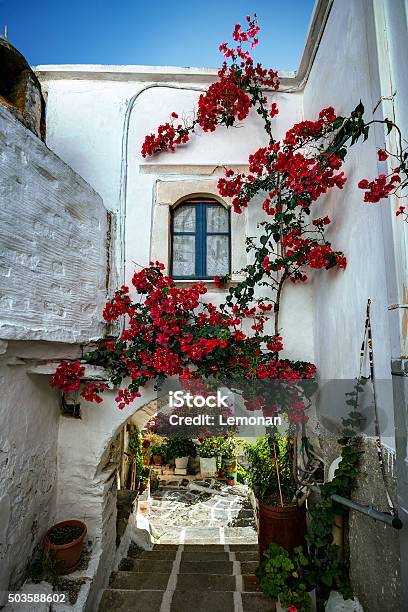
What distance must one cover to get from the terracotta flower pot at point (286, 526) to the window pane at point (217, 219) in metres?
3.08

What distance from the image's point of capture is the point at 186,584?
14.1 feet

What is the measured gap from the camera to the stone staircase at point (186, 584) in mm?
3891

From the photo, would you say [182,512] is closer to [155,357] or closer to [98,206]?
[155,357]

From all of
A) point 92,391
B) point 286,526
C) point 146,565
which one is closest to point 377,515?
point 286,526

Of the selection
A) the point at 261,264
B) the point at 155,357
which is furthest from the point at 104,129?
the point at 155,357

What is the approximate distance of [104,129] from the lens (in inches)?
191

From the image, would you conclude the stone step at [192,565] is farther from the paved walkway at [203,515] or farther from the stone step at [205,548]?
the paved walkway at [203,515]

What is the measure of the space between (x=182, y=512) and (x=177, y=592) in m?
4.84

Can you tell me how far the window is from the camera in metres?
4.72

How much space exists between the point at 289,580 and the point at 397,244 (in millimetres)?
2939

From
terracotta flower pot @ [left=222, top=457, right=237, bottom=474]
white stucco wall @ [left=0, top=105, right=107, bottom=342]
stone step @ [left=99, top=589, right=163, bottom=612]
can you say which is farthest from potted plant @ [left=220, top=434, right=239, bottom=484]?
white stucco wall @ [left=0, top=105, right=107, bottom=342]

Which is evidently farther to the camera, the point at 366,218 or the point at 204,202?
the point at 204,202

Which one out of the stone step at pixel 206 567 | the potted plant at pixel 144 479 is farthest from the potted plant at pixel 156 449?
the stone step at pixel 206 567

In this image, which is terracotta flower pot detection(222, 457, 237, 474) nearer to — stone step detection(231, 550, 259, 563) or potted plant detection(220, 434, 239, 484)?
potted plant detection(220, 434, 239, 484)
